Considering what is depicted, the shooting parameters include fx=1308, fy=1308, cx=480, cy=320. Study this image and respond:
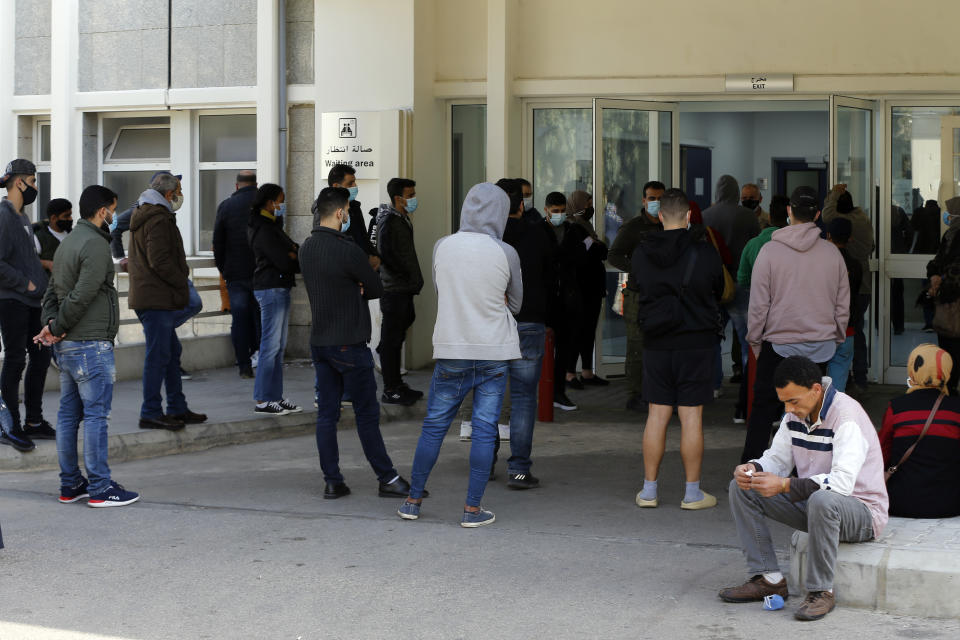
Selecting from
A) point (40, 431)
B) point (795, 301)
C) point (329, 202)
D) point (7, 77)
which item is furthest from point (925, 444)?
point (7, 77)

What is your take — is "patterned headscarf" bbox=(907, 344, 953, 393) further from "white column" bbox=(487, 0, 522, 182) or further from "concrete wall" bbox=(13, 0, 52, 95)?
"concrete wall" bbox=(13, 0, 52, 95)

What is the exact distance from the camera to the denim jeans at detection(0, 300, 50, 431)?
29.6 feet

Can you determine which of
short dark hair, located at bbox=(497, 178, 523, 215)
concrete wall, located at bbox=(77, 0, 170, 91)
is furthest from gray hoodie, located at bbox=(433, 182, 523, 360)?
concrete wall, located at bbox=(77, 0, 170, 91)

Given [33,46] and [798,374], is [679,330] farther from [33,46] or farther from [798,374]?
[33,46]

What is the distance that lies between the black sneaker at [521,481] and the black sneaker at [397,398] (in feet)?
10.1

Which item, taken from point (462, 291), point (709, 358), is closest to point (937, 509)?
point (709, 358)

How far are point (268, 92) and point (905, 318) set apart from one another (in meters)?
6.89

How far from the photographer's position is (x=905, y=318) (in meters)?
12.8

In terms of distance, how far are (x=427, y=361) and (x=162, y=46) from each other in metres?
4.66

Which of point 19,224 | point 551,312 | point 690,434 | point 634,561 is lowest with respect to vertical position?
point 634,561

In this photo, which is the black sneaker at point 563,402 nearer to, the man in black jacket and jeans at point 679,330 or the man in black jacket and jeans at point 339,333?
the man in black jacket and jeans at point 339,333

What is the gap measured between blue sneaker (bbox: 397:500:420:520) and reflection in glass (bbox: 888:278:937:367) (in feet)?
23.1

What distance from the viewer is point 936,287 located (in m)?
9.33

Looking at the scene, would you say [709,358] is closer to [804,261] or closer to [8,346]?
[804,261]
